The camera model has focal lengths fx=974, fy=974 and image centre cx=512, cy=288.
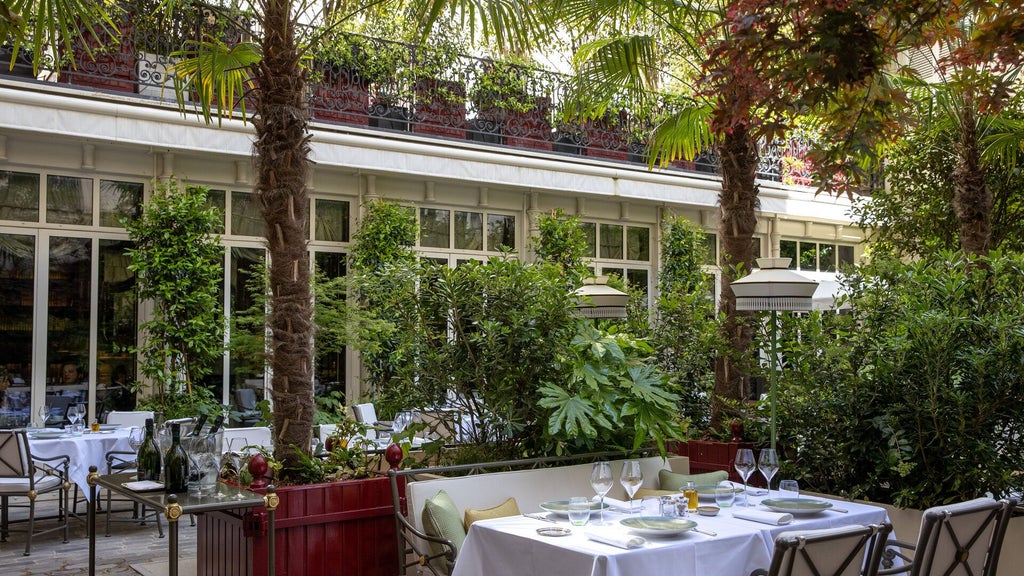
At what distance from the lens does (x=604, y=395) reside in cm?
655

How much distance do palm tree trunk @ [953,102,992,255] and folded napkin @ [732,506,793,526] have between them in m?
5.66

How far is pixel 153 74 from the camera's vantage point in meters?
12.4

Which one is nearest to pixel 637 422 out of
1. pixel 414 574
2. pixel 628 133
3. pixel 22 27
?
→ pixel 414 574

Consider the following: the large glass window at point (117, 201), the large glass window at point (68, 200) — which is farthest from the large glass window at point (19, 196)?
the large glass window at point (117, 201)

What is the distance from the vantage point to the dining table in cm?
424

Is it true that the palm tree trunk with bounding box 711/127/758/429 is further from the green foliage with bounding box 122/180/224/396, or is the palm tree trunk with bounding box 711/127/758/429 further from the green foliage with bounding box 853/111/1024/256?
the green foliage with bounding box 122/180/224/396

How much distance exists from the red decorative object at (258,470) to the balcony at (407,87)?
24.2ft

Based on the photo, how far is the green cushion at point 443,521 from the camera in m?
5.30

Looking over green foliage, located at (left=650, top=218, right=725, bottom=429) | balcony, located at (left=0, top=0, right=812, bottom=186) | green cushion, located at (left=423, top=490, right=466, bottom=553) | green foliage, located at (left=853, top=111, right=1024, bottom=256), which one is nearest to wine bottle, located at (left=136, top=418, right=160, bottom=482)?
green cushion, located at (left=423, top=490, right=466, bottom=553)

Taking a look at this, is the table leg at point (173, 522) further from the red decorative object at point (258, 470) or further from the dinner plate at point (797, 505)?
the dinner plate at point (797, 505)

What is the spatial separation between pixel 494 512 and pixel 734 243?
392cm

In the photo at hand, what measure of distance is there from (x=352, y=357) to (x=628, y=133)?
19.9ft

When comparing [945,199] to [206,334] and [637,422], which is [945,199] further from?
[206,334]

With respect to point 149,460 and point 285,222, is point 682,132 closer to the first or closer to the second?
point 285,222
